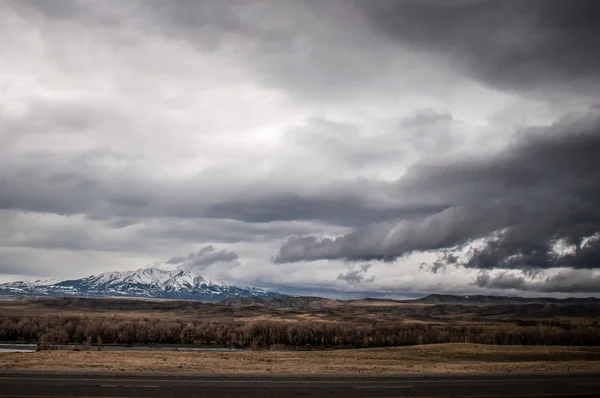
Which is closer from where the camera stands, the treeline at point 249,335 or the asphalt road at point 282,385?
the asphalt road at point 282,385

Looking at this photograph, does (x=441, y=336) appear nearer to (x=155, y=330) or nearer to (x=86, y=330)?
(x=155, y=330)

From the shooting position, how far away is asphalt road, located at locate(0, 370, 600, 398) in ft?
94.7

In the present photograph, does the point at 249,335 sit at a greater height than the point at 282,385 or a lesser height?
lesser

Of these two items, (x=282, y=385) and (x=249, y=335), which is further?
(x=249, y=335)

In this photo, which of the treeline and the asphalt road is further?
the treeline

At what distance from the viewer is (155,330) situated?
149875 millimetres

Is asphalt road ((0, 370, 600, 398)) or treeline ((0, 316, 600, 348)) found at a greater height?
asphalt road ((0, 370, 600, 398))

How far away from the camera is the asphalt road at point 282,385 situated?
1137 inches

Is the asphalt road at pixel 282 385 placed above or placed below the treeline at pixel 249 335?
above

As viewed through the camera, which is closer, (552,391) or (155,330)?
(552,391)

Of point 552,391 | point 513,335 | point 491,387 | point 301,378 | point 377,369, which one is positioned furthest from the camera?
point 513,335

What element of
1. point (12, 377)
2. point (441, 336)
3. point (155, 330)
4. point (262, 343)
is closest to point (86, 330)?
point (155, 330)

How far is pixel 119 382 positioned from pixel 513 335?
12908 cm

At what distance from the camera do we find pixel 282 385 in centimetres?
3234
